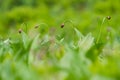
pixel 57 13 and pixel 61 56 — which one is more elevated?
pixel 57 13

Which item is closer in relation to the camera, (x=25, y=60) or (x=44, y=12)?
(x=25, y=60)

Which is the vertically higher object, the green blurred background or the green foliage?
the green blurred background

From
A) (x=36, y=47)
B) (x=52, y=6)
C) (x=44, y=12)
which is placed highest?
(x=52, y=6)

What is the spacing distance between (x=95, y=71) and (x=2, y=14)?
755 centimetres

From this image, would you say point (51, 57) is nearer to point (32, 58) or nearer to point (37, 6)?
point (32, 58)

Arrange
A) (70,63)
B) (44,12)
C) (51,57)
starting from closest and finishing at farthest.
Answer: (70,63), (51,57), (44,12)

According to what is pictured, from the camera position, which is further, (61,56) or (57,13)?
(57,13)

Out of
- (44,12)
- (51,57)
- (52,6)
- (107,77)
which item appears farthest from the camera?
(52,6)

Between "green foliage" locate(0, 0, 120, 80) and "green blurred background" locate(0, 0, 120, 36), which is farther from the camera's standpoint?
"green blurred background" locate(0, 0, 120, 36)

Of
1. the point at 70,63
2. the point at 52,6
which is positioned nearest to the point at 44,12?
the point at 52,6

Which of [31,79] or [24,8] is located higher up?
[24,8]

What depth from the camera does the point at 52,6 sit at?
30.3ft

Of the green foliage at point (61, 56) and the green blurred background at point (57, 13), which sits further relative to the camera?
the green blurred background at point (57, 13)

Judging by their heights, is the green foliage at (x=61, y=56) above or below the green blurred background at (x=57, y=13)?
below
